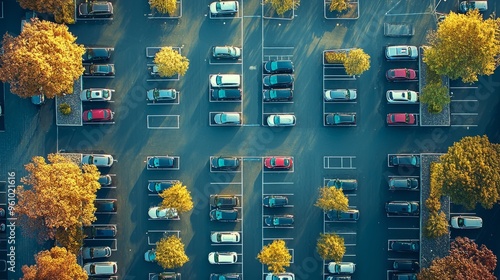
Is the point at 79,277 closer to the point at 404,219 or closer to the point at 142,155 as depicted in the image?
the point at 142,155

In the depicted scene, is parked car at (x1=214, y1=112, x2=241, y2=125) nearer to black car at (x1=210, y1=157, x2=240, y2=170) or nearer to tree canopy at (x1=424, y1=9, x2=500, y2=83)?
black car at (x1=210, y1=157, x2=240, y2=170)

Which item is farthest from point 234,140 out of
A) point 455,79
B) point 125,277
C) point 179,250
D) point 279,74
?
point 455,79

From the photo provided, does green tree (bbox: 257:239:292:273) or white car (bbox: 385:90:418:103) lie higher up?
white car (bbox: 385:90:418:103)

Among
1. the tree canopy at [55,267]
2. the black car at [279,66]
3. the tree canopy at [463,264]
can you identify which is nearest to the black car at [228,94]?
the black car at [279,66]

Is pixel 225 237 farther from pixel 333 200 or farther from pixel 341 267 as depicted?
pixel 341 267

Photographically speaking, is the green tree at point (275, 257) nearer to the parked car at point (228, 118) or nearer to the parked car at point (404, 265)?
the parked car at point (404, 265)

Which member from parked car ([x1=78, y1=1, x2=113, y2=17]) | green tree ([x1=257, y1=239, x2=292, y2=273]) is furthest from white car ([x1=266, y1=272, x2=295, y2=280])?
parked car ([x1=78, y1=1, x2=113, y2=17])
